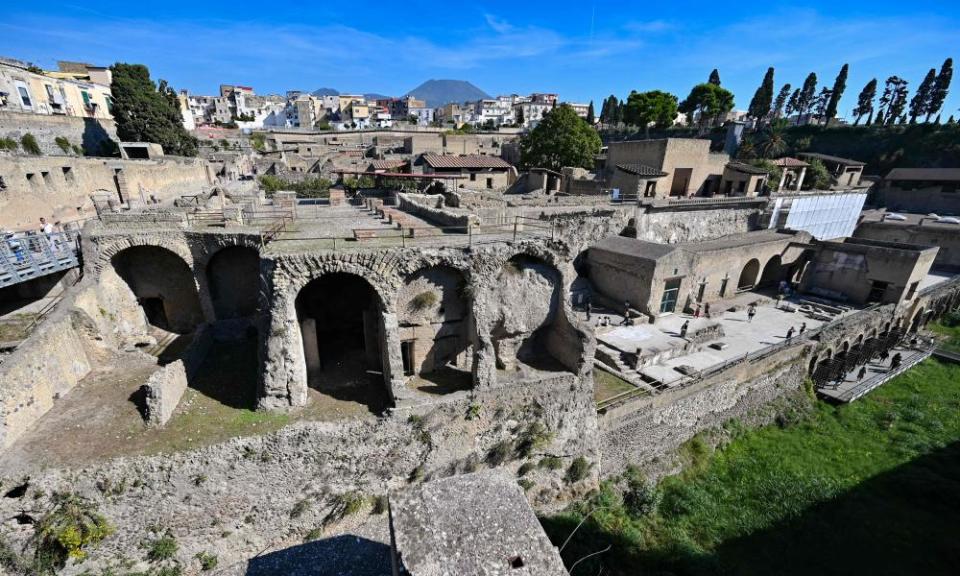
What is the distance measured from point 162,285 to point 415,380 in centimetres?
1061

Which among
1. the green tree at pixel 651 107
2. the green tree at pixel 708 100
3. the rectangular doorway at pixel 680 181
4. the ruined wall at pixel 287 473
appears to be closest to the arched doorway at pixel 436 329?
the ruined wall at pixel 287 473

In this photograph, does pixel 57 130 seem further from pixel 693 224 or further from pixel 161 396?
pixel 693 224

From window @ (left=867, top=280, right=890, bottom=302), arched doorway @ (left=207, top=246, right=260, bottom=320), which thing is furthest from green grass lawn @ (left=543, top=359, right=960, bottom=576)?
arched doorway @ (left=207, top=246, right=260, bottom=320)

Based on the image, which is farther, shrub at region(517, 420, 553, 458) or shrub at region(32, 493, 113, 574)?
shrub at region(517, 420, 553, 458)

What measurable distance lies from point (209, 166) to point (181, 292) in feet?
87.7

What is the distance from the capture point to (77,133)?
104ft

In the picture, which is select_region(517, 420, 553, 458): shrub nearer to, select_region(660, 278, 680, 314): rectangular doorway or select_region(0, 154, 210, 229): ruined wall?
select_region(660, 278, 680, 314): rectangular doorway

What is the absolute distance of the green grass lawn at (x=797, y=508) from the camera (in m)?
12.6

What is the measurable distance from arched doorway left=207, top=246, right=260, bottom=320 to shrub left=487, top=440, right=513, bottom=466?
34.8 ft

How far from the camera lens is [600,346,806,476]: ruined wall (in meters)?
14.6

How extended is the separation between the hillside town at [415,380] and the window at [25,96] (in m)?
8.49

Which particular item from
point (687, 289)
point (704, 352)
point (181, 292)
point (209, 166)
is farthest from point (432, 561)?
point (209, 166)

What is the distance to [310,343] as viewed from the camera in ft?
41.7

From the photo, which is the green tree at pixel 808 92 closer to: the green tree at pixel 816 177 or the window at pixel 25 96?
the green tree at pixel 816 177
